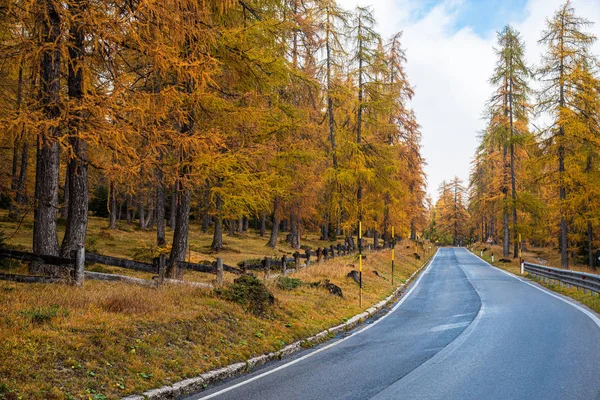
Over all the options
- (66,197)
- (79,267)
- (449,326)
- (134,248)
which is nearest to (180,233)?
(79,267)

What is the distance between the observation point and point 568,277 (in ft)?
61.9

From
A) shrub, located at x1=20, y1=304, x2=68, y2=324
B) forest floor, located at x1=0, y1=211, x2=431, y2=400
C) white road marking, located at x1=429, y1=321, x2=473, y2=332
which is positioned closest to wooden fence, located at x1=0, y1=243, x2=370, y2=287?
forest floor, located at x1=0, y1=211, x2=431, y2=400

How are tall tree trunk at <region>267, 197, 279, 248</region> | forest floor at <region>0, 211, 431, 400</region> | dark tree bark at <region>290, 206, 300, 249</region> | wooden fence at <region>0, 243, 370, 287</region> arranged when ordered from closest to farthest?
1. forest floor at <region>0, 211, 431, 400</region>
2. wooden fence at <region>0, 243, 370, 287</region>
3. tall tree trunk at <region>267, 197, 279, 248</region>
4. dark tree bark at <region>290, 206, 300, 249</region>

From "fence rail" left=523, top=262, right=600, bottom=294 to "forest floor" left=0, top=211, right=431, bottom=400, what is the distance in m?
9.64

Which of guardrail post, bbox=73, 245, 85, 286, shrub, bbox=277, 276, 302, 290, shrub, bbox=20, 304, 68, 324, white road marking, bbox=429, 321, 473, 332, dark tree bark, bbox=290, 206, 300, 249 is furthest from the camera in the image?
dark tree bark, bbox=290, 206, 300, 249

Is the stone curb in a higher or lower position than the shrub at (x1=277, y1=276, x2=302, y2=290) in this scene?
lower

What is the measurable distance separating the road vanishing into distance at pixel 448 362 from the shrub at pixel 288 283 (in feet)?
A: 9.46

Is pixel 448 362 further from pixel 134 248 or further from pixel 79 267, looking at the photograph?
pixel 134 248

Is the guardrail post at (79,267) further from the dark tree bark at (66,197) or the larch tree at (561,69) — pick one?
the larch tree at (561,69)

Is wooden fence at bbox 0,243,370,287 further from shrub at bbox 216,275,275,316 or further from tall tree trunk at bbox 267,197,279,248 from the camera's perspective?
tall tree trunk at bbox 267,197,279,248

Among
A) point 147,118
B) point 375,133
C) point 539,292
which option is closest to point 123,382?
point 147,118

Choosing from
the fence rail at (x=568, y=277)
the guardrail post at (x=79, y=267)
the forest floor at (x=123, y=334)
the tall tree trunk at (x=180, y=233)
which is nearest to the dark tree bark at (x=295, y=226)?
the fence rail at (x=568, y=277)

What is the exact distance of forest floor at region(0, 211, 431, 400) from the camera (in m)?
5.28

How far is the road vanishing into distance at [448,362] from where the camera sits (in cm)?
576
